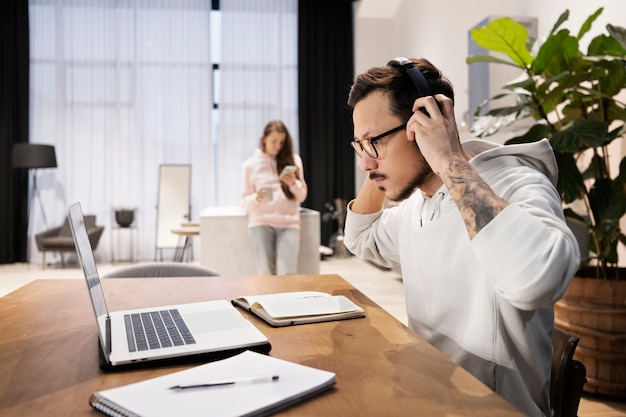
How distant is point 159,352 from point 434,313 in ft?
2.04

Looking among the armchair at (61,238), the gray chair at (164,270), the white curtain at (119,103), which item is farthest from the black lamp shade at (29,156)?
the gray chair at (164,270)

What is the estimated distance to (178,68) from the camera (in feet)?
26.2

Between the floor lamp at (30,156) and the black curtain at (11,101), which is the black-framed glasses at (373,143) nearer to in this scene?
the floor lamp at (30,156)

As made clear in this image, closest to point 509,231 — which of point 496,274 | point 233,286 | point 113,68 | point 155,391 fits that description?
point 496,274

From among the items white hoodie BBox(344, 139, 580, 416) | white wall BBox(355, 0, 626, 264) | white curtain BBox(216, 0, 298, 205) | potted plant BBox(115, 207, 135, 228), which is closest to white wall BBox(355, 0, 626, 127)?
white wall BBox(355, 0, 626, 264)

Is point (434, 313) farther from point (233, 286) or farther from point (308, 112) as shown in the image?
point (308, 112)

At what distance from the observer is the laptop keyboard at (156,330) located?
3.61ft

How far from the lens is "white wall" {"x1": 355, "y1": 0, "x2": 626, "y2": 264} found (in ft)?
12.3

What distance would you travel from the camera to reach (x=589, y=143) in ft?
7.87

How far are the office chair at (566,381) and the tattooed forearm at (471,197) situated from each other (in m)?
0.36

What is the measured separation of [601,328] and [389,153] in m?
1.84

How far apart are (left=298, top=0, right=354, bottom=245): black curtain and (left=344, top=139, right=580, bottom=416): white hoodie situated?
22.4 ft

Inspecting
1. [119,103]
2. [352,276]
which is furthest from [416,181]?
[119,103]

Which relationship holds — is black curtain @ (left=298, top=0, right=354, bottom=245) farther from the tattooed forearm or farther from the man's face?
the tattooed forearm
